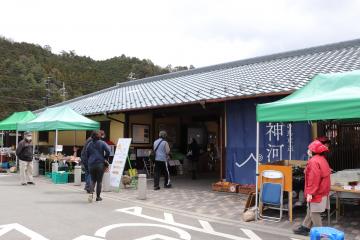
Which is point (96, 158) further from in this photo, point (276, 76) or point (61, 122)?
point (276, 76)

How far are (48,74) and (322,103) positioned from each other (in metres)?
42.6

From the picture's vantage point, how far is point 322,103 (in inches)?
261

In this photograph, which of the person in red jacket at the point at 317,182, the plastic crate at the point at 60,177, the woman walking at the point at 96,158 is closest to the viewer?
the person in red jacket at the point at 317,182

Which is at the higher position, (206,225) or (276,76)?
(276,76)

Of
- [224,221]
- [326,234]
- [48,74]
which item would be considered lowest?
[224,221]

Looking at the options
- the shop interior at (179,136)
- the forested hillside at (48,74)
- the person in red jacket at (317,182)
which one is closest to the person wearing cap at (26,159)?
the shop interior at (179,136)

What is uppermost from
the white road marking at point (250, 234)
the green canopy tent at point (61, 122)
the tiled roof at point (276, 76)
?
the tiled roof at point (276, 76)

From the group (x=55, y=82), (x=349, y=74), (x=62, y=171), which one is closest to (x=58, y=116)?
(x=62, y=171)

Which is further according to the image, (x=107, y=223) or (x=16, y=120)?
(x=16, y=120)

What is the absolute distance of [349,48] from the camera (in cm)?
1430

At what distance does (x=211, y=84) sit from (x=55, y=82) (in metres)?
34.3

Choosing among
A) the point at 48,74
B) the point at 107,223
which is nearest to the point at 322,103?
the point at 107,223

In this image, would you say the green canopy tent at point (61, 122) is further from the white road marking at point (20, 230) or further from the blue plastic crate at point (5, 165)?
the white road marking at point (20, 230)

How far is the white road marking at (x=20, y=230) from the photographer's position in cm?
617
